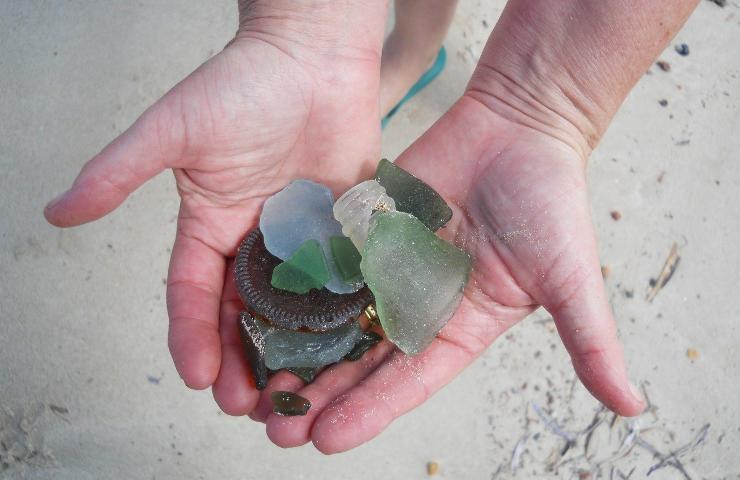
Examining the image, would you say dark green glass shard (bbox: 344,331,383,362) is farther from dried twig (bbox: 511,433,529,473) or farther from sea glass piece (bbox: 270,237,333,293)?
dried twig (bbox: 511,433,529,473)

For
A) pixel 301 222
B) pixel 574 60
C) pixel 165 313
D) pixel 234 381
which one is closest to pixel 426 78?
pixel 574 60

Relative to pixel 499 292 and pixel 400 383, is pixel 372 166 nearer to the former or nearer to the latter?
pixel 499 292

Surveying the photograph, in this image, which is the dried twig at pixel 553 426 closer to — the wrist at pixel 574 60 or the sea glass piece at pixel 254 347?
the wrist at pixel 574 60

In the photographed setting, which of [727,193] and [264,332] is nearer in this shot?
[264,332]

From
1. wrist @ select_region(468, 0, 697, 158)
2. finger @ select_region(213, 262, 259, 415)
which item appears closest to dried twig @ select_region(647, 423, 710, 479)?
wrist @ select_region(468, 0, 697, 158)

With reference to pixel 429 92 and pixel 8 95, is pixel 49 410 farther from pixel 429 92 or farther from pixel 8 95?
pixel 429 92

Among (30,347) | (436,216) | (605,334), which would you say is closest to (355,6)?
(436,216)
